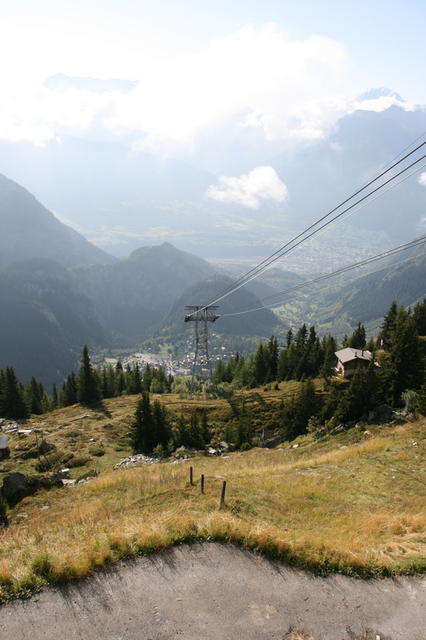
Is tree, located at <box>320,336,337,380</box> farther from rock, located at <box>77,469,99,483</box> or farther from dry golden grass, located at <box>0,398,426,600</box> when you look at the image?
rock, located at <box>77,469,99,483</box>

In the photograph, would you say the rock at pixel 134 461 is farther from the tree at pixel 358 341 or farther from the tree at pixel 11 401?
the tree at pixel 358 341

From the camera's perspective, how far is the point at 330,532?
16.3 meters

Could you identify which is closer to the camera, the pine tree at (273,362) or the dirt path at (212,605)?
the dirt path at (212,605)

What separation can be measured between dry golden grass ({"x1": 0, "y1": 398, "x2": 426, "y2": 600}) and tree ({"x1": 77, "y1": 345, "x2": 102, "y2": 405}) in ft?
209

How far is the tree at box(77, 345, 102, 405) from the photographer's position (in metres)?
92.2

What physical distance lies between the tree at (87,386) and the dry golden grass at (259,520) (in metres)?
63.7

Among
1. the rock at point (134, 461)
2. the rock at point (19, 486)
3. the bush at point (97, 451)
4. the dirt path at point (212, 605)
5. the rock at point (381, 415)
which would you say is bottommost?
the bush at point (97, 451)

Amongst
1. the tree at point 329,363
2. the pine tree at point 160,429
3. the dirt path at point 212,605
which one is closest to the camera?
the dirt path at point 212,605

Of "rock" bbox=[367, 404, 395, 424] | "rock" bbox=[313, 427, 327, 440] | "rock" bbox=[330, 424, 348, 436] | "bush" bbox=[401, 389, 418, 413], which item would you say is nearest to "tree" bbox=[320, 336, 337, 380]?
"rock" bbox=[313, 427, 327, 440]

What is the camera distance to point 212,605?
36.4ft

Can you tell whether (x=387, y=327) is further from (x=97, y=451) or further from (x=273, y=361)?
(x=97, y=451)

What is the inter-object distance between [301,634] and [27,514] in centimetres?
2352

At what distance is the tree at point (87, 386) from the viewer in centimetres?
9219

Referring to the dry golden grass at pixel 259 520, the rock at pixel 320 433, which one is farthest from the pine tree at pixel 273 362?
the dry golden grass at pixel 259 520
